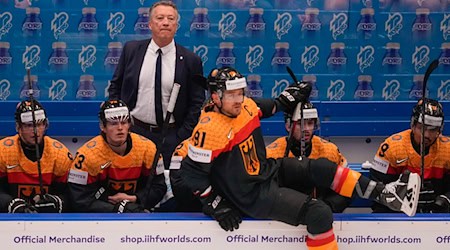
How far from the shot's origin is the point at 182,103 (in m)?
4.49

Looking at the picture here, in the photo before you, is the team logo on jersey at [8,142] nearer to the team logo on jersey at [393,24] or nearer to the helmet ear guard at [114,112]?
the helmet ear guard at [114,112]

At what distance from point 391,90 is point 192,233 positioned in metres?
3.46

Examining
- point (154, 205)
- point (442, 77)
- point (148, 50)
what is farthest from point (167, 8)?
point (442, 77)

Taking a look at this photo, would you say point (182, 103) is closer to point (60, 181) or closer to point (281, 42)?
point (60, 181)

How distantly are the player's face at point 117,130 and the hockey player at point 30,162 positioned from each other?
1.01 feet

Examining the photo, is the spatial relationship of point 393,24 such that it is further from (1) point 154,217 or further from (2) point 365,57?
(1) point 154,217

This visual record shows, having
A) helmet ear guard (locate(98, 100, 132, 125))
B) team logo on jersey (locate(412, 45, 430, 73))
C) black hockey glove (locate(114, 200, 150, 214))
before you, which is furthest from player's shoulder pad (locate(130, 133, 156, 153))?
team logo on jersey (locate(412, 45, 430, 73))

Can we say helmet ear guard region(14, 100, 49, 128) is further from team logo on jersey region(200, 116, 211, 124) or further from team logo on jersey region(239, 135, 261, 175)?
team logo on jersey region(239, 135, 261, 175)

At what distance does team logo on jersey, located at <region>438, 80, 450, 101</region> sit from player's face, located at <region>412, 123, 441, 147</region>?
2408mm

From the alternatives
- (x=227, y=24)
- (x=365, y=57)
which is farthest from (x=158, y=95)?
(x=365, y=57)

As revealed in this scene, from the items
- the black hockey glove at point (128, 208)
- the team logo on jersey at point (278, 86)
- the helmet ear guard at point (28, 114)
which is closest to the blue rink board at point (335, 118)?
the team logo on jersey at point (278, 86)

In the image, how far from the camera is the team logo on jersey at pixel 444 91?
6480 millimetres

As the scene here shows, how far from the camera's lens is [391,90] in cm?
652

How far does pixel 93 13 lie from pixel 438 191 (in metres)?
3.27
